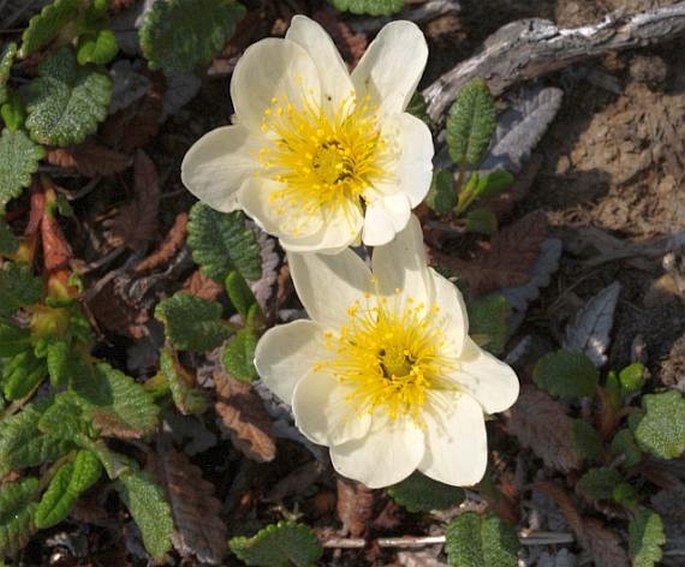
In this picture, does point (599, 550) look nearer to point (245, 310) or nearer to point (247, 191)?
point (245, 310)

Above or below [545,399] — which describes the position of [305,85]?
above

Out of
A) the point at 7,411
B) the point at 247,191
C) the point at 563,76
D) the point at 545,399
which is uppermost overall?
the point at 247,191

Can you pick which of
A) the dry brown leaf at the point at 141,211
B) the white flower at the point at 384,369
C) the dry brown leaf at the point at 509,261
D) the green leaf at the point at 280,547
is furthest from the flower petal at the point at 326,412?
the dry brown leaf at the point at 141,211

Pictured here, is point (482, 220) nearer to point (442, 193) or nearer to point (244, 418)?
point (442, 193)

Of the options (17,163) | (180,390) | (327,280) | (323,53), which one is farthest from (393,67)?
(17,163)

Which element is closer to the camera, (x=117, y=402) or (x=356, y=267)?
(x=356, y=267)

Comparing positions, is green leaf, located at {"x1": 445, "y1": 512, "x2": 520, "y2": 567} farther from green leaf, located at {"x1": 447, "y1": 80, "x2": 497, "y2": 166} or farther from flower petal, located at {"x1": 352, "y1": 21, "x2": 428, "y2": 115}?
flower petal, located at {"x1": 352, "y1": 21, "x2": 428, "y2": 115}

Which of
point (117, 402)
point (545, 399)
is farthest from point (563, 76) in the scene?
point (117, 402)
